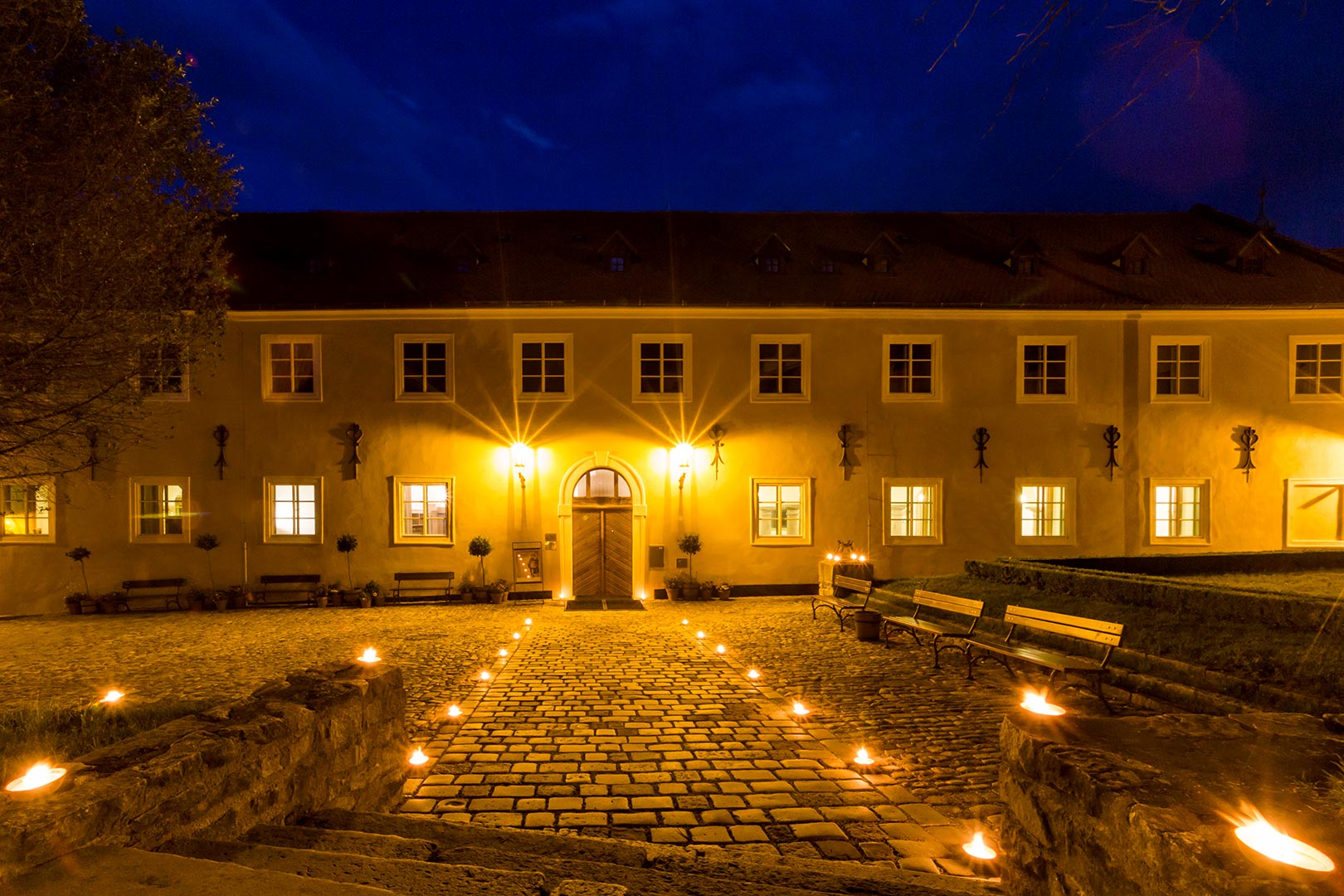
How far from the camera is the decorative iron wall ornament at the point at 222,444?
16281mm

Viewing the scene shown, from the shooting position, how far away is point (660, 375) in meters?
16.8

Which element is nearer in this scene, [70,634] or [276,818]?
[276,818]

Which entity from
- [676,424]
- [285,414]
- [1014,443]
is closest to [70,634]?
[285,414]

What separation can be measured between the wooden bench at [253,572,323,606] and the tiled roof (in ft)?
19.7

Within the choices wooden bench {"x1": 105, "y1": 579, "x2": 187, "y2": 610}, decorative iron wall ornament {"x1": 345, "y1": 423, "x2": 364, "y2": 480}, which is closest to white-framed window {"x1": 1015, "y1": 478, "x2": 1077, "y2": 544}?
decorative iron wall ornament {"x1": 345, "y1": 423, "x2": 364, "y2": 480}

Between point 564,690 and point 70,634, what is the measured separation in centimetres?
1047

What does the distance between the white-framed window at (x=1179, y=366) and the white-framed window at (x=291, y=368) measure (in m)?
19.3

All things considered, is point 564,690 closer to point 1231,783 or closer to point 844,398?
point 1231,783

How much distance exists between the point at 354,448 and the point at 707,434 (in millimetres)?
7930

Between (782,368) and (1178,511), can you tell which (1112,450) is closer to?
(1178,511)

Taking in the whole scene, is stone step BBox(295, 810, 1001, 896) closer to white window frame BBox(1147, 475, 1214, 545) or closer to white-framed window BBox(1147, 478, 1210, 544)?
white window frame BBox(1147, 475, 1214, 545)

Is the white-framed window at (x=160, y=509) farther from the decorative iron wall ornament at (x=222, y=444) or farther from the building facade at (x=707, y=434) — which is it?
the decorative iron wall ornament at (x=222, y=444)

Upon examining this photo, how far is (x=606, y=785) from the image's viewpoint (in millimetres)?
5172

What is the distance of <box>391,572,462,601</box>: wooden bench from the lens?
16109 mm
